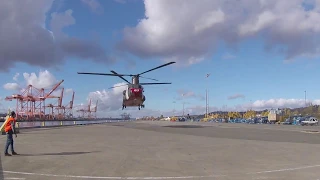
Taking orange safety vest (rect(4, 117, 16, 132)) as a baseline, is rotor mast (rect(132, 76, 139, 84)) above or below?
above

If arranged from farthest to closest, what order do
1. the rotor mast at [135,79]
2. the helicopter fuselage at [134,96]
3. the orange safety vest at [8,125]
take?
the rotor mast at [135,79] → the helicopter fuselage at [134,96] → the orange safety vest at [8,125]

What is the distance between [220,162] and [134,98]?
30109 mm

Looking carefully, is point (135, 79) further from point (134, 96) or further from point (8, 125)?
point (8, 125)

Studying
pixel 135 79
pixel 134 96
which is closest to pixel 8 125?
pixel 134 96

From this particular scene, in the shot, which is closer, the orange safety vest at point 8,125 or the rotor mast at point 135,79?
the orange safety vest at point 8,125

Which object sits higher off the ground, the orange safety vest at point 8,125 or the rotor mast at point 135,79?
the rotor mast at point 135,79

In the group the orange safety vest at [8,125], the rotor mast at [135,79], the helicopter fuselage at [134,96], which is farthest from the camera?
the rotor mast at [135,79]

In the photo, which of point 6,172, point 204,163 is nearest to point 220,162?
point 204,163

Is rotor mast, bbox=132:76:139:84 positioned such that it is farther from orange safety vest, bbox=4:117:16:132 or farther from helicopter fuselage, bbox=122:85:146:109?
orange safety vest, bbox=4:117:16:132

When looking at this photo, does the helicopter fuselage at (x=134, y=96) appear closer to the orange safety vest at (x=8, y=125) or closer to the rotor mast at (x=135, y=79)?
the rotor mast at (x=135, y=79)

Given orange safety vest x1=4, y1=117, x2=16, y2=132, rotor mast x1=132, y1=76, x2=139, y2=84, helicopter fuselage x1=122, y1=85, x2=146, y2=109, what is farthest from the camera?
rotor mast x1=132, y1=76, x2=139, y2=84

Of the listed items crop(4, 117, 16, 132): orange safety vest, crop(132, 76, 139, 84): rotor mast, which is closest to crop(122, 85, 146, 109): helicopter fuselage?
crop(132, 76, 139, 84): rotor mast

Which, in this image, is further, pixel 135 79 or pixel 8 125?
pixel 135 79

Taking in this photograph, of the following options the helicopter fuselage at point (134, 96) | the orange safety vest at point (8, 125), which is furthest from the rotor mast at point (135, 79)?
the orange safety vest at point (8, 125)
